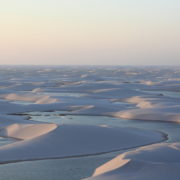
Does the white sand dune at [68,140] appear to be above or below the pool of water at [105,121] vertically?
above

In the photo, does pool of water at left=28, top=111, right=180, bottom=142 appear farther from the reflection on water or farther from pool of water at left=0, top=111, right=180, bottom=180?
the reflection on water

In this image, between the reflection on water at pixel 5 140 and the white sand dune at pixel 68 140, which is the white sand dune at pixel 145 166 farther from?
the reflection on water at pixel 5 140

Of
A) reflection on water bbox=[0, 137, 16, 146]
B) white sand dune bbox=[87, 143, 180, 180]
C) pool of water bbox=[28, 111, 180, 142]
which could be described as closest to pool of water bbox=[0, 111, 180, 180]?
white sand dune bbox=[87, 143, 180, 180]

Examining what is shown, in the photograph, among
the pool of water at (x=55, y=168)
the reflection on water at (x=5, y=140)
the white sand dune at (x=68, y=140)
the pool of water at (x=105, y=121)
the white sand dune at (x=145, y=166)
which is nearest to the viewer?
the white sand dune at (x=145, y=166)

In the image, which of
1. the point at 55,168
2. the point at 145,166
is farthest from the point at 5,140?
Result: the point at 145,166

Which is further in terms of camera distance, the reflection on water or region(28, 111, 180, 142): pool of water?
region(28, 111, 180, 142): pool of water

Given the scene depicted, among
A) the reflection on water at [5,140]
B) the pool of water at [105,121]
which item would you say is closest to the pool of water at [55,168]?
the pool of water at [105,121]

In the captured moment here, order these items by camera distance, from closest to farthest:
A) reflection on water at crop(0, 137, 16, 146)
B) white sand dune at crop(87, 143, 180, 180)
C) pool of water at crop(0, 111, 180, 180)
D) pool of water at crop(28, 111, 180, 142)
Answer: white sand dune at crop(87, 143, 180, 180)
pool of water at crop(0, 111, 180, 180)
reflection on water at crop(0, 137, 16, 146)
pool of water at crop(28, 111, 180, 142)

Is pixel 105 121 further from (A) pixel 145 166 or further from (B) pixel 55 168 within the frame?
(A) pixel 145 166

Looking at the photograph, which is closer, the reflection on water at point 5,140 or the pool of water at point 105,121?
the reflection on water at point 5,140
